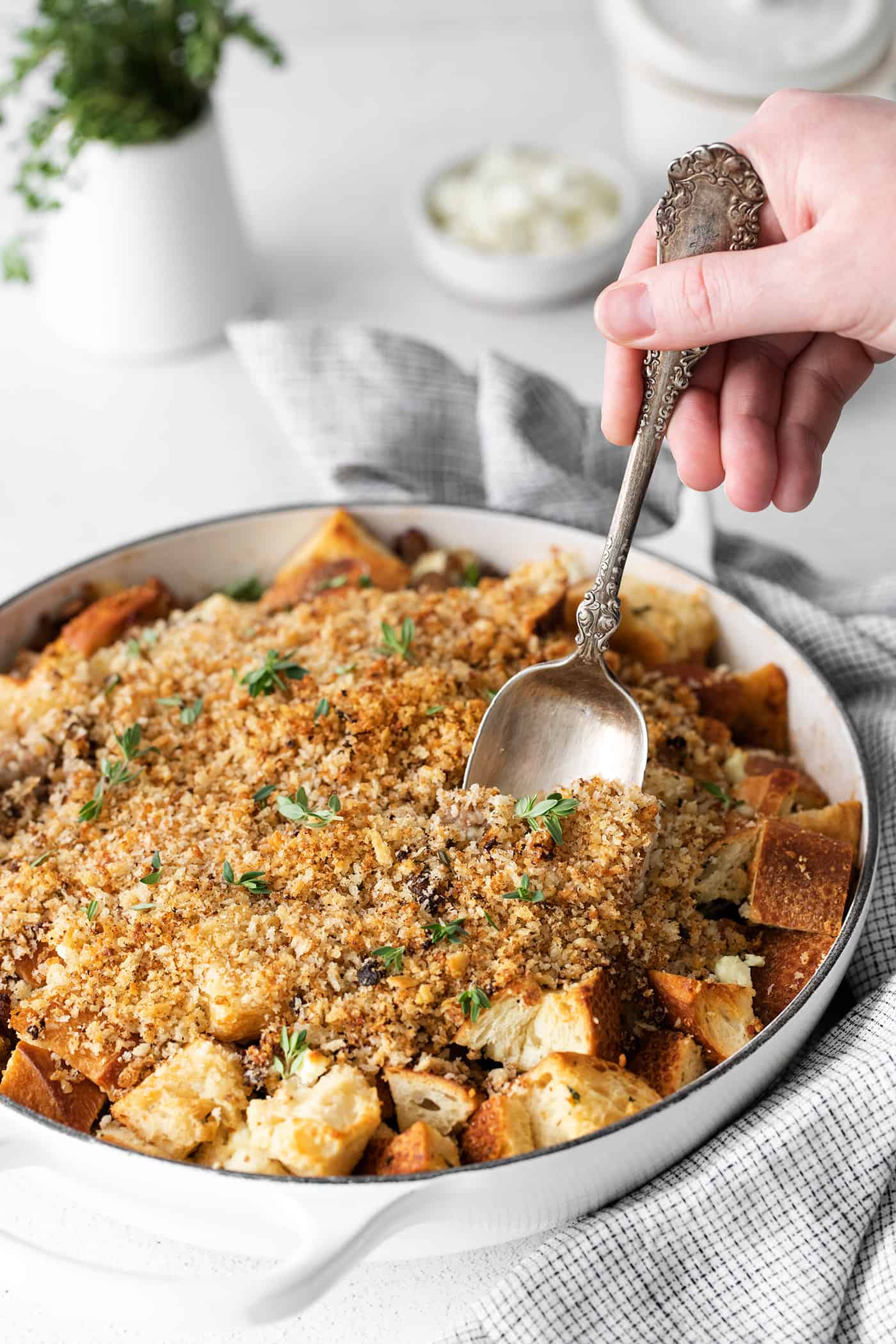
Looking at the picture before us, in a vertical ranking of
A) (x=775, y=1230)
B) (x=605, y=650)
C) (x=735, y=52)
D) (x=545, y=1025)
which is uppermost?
(x=735, y=52)

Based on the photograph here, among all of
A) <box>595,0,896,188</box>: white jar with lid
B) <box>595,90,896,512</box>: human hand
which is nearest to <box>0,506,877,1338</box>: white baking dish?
<box>595,90,896,512</box>: human hand

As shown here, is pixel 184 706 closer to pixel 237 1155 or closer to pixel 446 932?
pixel 446 932

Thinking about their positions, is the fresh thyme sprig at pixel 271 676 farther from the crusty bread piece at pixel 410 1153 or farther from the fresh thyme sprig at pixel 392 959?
the crusty bread piece at pixel 410 1153

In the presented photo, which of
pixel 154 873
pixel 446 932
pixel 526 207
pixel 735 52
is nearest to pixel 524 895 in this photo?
pixel 446 932

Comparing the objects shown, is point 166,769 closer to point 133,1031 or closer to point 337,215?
point 133,1031

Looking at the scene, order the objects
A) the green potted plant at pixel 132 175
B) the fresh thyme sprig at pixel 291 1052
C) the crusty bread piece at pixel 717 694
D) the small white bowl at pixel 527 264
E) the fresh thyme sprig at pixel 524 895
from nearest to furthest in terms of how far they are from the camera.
→ the fresh thyme sprig at pixel 291 1052, the fresh thyme sprig at pixel 524 895, the crusty bread piece at pixel 717 694, the green potted plant at pixel 132 175, the small white bowl at pixel 527 264

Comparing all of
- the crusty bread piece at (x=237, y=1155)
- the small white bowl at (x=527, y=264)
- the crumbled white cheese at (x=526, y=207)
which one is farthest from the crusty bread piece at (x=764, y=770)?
the crumbled white cheese at (x=526, y=207)

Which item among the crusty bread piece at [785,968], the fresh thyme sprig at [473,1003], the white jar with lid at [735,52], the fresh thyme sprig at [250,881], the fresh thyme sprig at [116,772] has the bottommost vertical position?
the crusty bread piece at [785,968]
